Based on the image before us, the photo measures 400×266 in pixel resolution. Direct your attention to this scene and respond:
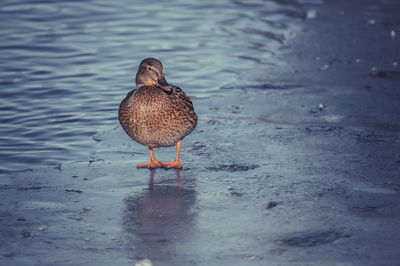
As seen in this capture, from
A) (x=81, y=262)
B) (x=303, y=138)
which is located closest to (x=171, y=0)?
(x=303, y=138)

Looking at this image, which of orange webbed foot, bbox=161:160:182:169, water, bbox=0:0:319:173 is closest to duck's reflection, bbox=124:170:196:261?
orange webbed foot, bbox=161:160:182:169

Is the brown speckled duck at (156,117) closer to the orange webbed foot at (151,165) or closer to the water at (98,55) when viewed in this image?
the orange webbed foot at (151,165)

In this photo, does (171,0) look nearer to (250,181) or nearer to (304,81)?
(304,81)

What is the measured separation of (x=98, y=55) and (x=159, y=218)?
5567mm

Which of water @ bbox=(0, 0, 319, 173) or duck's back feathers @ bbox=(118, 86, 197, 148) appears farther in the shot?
water @ bbox=(0, 0, 319, 173)

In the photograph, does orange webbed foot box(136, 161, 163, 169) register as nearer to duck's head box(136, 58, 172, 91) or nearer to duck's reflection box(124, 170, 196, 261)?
duck's reflection box(124, 170, 196, 261)

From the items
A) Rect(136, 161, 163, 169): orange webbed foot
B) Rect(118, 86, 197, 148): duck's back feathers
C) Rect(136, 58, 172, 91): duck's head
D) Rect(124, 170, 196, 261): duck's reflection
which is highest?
Rect(136, 58, 172, 91): duck's head

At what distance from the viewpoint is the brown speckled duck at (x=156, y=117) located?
5.87 meters

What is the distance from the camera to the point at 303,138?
6492 millimetres

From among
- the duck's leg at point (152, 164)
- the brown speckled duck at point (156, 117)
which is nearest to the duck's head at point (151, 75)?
the brown speckled duck at point (156, 117)

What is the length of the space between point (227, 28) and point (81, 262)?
7489 mm

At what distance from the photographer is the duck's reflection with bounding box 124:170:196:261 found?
4.37 meters

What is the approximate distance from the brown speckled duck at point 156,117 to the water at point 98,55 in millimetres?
657

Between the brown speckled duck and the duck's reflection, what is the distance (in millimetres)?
386
